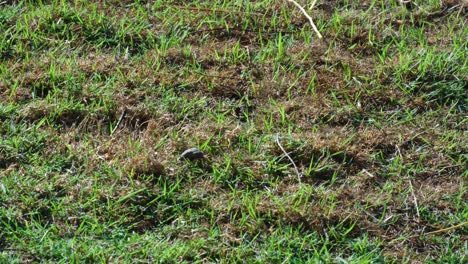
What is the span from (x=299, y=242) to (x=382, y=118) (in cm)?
88

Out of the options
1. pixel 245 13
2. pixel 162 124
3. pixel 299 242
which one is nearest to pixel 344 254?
pixel 299 242

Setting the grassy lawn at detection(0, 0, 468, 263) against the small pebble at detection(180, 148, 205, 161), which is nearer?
the grassy lawn at detection(0, 0, 468, 263)

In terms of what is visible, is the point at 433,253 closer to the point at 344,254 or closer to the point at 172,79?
the point at 344,254

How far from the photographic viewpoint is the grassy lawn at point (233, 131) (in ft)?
10.9

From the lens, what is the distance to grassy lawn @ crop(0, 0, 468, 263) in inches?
131

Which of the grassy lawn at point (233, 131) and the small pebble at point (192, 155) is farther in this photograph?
the small pebble at point (192, 155)

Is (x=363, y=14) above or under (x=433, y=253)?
above

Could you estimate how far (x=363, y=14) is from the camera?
452 cm

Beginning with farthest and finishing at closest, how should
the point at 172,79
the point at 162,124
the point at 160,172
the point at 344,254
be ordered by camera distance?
the point at 172,79 < the point at 162,124 < the point at 160,172 < the point at 344,254

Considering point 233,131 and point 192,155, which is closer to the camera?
point 192,155

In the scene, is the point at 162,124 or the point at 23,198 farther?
the point at 162,124

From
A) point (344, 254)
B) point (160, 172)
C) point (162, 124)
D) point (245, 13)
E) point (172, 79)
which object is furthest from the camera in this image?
point (245, 13)

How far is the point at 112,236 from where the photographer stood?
329cm

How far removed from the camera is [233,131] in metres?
3.80
